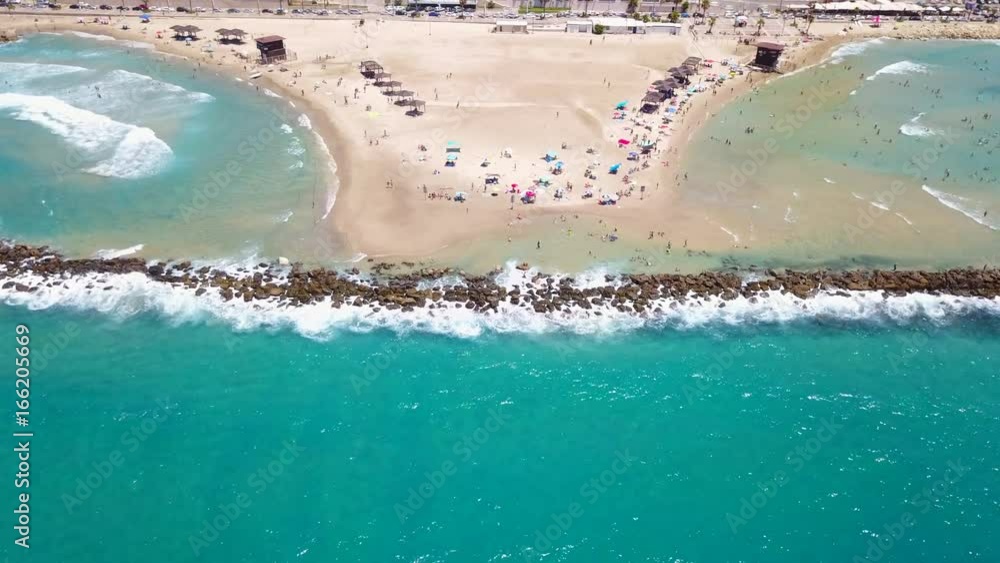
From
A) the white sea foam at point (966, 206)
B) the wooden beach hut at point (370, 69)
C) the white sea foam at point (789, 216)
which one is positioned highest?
the wooden beach hut at point (370, 69)

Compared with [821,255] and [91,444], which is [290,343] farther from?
[821,255]

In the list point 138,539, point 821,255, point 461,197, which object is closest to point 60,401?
point 138,539

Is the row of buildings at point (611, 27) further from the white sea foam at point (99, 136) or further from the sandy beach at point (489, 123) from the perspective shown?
the white sea foam at point (99, 136)

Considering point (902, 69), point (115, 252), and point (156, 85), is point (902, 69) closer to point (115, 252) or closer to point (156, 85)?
point (115, 252)

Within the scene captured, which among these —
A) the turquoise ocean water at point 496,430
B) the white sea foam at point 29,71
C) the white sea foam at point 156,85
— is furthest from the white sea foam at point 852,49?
the white sea foam at point 29,71

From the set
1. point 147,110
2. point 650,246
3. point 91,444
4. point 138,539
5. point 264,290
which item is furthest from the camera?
point 147,110

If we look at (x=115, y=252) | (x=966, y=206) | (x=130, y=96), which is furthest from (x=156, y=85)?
(x=966, y=206)
